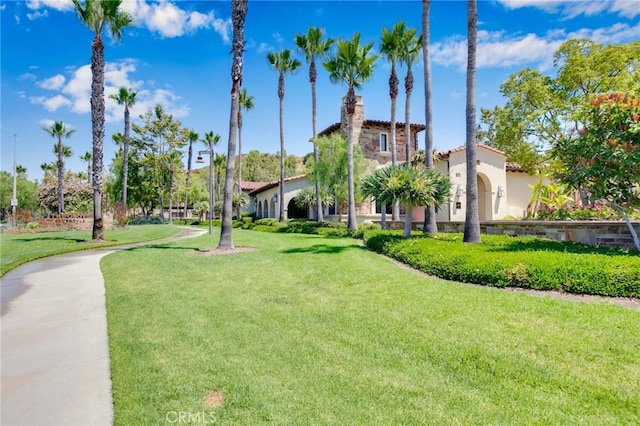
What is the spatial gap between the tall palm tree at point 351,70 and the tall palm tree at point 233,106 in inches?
292

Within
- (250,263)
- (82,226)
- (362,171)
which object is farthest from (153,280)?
(82,226)

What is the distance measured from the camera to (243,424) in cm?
326

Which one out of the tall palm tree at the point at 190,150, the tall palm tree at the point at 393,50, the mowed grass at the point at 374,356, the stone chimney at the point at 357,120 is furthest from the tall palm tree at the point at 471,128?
the tall palm tree at the point at 190,150

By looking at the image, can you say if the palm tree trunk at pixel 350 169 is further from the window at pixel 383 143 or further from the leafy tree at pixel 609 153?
the leafy tree at pixel 609 153

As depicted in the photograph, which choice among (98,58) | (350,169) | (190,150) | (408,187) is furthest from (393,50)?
(190,150)

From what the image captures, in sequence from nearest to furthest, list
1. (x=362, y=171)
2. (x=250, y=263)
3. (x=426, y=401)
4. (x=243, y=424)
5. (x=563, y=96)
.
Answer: (x=243, y=424) < (x=426, y=401) < (x=250, y=263) < (x=563, y=96) < (x=362, y=171)

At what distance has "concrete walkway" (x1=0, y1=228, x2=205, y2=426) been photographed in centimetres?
349

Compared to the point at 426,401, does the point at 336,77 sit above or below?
above

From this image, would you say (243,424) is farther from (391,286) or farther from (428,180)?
(428,180)

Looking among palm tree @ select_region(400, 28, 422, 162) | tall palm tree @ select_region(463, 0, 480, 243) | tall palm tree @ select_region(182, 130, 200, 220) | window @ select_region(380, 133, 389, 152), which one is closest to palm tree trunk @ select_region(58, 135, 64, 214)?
tall palm tree @ select_region(182, 130, 200, 220)

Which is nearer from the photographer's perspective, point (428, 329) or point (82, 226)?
point (428, 329)

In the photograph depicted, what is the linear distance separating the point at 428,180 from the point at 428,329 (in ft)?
27.1

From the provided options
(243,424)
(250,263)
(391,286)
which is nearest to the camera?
(243,424)

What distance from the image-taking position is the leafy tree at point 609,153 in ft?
26.9
